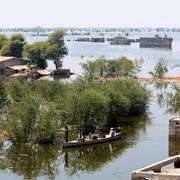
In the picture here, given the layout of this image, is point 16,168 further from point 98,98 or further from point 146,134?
point 146,134

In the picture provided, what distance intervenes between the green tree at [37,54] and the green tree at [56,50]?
1065mm

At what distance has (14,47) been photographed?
4102 inches

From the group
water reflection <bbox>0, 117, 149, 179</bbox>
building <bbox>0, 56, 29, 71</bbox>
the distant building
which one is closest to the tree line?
building <bbox>0, 56, 29, 71</bbox>

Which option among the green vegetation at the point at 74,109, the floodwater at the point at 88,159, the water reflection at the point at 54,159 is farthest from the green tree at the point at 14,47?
the water reflection at the point at 54,159

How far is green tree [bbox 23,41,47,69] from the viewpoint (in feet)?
313

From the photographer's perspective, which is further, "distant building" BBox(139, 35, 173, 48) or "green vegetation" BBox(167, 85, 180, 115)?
"distant building" BBox(139, 35, 173, 48)

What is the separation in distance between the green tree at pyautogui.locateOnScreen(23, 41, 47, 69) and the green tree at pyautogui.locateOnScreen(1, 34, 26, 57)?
24.7 ft

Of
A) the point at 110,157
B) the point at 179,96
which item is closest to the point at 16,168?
the point at 110,157

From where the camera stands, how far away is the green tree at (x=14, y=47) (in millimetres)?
103688

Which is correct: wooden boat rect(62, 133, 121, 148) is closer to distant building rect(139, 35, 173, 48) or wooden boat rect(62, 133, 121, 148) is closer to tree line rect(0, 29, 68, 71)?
tree line rect(0, 29, 68, 71)

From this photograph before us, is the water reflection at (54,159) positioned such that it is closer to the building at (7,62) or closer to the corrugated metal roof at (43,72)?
the corrugated metal roof at (43,72)

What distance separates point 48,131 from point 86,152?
9.11ft

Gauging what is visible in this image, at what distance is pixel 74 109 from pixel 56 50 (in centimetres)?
6022

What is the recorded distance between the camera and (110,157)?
109 ft
